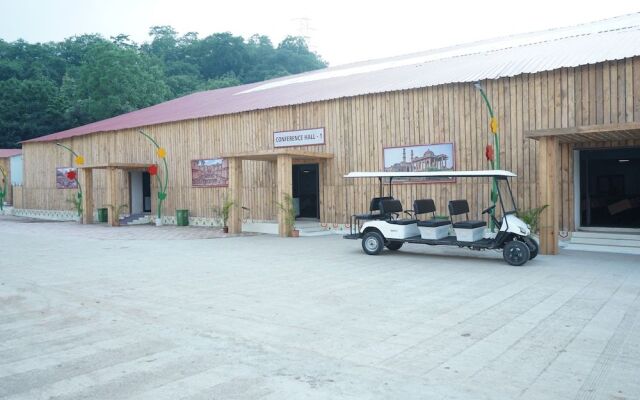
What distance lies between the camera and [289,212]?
52.2 ft

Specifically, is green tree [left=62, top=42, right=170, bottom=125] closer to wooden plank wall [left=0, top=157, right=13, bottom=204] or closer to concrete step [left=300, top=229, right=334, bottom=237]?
wooden plank wall [left=0, top=157, right=13, bottom=204]

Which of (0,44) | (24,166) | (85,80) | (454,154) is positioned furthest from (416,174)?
(0,44)

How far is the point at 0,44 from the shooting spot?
186 feet

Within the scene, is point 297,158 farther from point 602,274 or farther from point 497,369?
point 497,369

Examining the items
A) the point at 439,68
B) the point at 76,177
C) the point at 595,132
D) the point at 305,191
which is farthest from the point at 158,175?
the point at 595,132

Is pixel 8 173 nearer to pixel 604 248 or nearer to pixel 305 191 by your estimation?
pixel 305 191

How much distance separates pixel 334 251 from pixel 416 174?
2.67 metres

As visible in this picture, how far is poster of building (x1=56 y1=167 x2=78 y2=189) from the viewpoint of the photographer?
25.1 metres

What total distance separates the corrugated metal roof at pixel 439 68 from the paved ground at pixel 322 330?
18.8ft

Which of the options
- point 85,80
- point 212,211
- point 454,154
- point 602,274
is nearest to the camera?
point 602,274

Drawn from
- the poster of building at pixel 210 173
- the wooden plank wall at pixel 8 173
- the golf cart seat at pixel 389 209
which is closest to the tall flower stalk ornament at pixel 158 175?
the poster of building at pixel 210 173

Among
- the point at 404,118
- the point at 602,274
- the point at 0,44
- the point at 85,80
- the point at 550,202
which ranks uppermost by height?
the point at 0,44

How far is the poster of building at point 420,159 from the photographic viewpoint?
14344 mm

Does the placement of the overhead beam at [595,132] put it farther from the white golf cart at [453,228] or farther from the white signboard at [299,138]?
the white signboard at [299,138]
